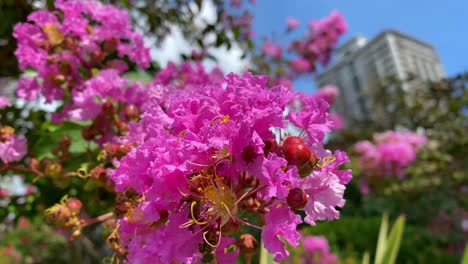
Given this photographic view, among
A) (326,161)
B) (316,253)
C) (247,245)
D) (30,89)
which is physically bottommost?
(316,253)

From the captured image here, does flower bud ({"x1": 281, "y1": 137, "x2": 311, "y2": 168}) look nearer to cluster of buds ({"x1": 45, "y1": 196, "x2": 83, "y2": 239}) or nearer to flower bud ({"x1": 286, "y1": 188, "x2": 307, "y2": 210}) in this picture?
flower bud ({"x1": 286, "y1": 188, "x2": 307, "y2": 210})

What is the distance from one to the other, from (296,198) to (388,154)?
2738mm

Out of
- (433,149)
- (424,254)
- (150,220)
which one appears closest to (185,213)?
(150,220)

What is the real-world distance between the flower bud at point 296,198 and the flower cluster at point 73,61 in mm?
495

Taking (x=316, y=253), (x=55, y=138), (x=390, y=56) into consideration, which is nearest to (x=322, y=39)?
(x=316, y=253)

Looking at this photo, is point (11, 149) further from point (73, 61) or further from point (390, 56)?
point (390, 56)

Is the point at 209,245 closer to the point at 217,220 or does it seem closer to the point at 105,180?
the point at 217,220

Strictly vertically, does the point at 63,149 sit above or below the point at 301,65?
below

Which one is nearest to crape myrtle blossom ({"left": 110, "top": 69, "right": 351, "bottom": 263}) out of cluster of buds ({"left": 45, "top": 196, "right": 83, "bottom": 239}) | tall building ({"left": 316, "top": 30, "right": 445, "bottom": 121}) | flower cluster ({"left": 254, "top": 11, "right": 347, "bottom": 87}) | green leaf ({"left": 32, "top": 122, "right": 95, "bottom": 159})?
cluster of buds ({"left": 45, "top": 196, "right": 83, "bottom": 239})

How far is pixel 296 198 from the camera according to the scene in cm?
52

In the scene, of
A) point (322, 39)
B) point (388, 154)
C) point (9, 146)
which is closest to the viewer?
point (9, 146)

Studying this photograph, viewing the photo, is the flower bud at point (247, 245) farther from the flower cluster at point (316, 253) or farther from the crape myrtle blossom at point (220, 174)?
the flower cluster at point (316, 253)

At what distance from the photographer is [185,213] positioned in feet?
1.69

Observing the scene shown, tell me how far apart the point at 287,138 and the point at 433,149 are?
334 cm
